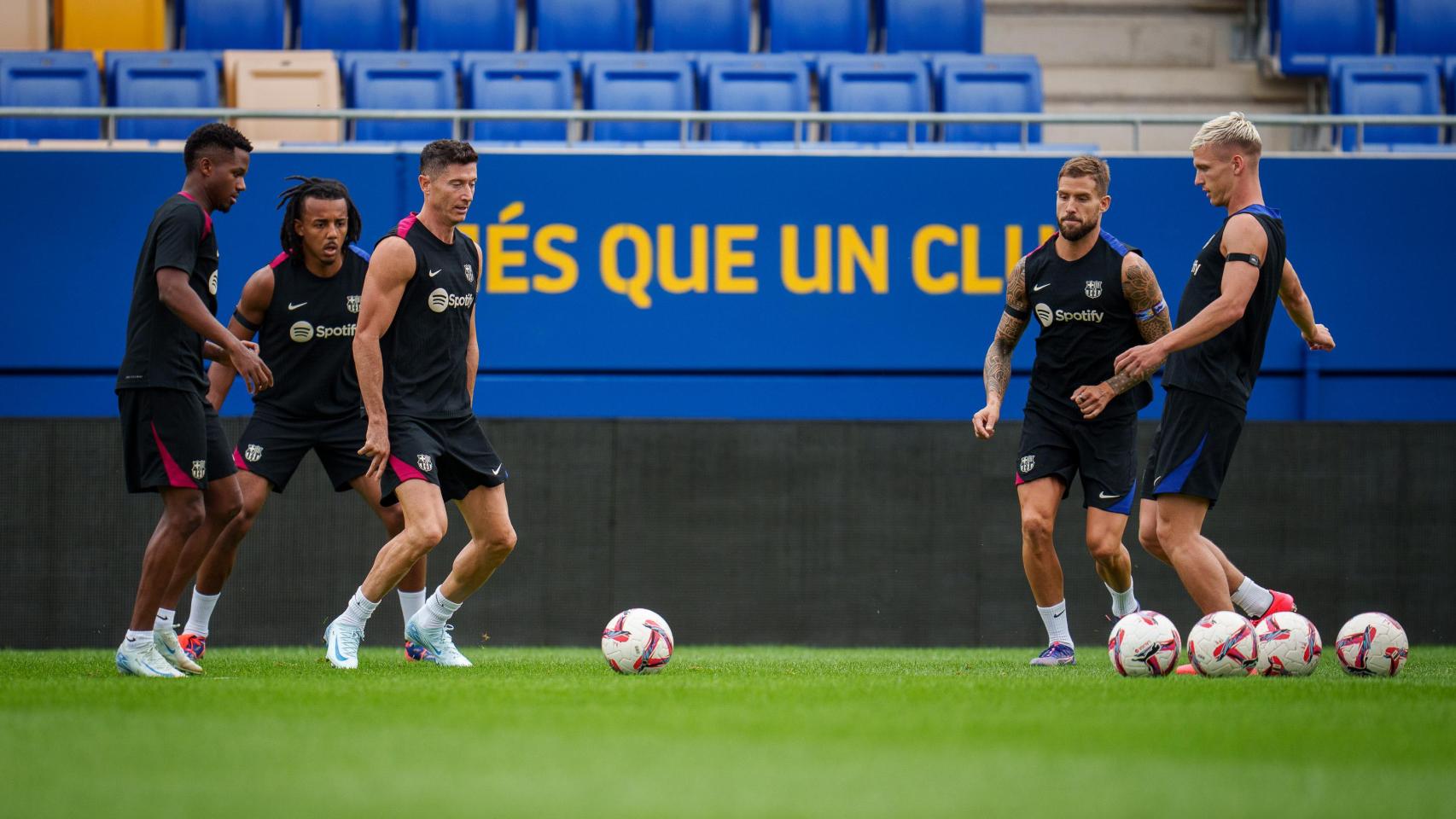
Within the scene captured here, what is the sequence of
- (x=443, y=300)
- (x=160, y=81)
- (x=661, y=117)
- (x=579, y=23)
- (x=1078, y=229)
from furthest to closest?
1. (x=579, y=23)
2. (x=160, y=81)
3. (x=661, y=117)
4. (x=1078, y=229)
5. (x=443, y=300)

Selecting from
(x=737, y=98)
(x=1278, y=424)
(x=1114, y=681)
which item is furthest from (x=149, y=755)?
(x=737, y=98)

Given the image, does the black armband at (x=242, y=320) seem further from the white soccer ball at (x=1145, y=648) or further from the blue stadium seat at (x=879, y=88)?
the blue stadium seat at (x=879, y=88)

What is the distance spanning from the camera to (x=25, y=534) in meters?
9.41

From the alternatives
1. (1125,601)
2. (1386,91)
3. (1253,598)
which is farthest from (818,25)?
(1253,598)

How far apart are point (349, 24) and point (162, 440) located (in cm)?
823

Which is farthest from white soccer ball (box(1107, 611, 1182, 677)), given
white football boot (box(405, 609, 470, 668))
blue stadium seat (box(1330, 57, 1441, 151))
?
blue stadium seat (box(1330, 57, 1441, 151))

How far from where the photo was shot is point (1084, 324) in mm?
6770

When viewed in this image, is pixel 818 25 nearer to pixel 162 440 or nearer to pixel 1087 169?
pixel 1087 169

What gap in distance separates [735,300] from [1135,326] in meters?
4.23

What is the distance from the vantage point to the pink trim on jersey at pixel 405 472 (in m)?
6.17

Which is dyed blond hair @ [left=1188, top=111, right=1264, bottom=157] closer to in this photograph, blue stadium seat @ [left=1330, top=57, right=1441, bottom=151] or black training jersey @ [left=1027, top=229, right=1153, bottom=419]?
black training jersey @ [left=1027, top=229, right=1153, bottom=419]

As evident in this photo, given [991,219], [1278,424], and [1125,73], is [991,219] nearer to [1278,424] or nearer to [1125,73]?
[1278,424]

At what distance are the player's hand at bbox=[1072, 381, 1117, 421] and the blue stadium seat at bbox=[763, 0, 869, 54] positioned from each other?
7.72 meters

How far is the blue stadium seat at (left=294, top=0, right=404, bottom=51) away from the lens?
13.2 meters
